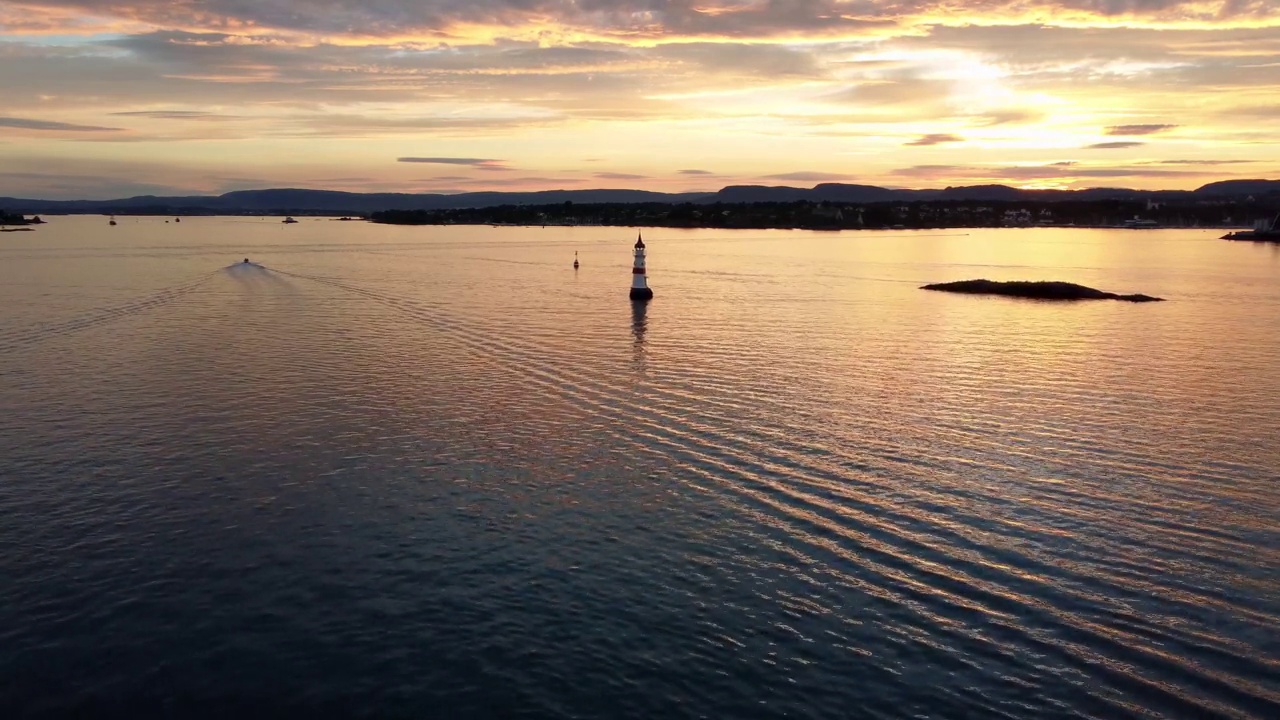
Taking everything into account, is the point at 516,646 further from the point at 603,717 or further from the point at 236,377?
the point at 236,377

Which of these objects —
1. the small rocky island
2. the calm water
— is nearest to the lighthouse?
the calm water

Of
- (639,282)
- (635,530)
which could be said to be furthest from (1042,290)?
(635,530)

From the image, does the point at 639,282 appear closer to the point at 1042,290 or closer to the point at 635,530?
the point at 1042,290

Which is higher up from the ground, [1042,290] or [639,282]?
[639,282]

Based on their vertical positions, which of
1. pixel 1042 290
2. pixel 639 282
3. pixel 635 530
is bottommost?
pixel 635 530

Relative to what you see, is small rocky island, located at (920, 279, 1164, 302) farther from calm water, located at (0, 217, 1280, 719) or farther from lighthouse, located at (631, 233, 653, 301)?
lighthouse, located at (631, 233, 653, 301)

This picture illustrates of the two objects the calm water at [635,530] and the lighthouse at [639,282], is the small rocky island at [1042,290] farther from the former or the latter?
the lighthouse at [639,282]

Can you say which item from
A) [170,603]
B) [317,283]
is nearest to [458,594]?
[170,603]

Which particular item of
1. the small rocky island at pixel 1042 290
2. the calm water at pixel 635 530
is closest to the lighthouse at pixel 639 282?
the calm water at pixel 635 530
